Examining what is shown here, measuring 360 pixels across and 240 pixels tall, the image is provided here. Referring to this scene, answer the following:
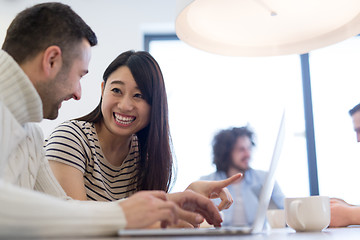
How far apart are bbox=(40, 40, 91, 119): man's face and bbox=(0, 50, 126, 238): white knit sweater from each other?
0.24 ft

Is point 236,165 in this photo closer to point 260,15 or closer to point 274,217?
point 274,217

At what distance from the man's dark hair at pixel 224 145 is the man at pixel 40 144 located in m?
1.92

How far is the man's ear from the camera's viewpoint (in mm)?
994

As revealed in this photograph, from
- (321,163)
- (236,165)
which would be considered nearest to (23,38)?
(236,165)

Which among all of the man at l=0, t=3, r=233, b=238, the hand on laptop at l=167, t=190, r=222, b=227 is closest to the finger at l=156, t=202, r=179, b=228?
the man at l=0, t=3, r=233, b=238

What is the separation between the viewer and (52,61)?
102 centimetres

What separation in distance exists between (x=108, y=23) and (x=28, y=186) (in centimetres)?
239

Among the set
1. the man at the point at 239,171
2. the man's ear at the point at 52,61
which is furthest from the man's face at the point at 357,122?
the man's ear at the point at 52,61

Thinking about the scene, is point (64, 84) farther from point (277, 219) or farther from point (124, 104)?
point (277, 219)

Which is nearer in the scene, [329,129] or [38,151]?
[38,151]

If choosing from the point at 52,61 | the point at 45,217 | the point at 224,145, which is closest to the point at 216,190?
the point at 52,61

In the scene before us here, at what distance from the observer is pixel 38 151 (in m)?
1.06

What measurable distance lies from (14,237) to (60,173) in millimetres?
785

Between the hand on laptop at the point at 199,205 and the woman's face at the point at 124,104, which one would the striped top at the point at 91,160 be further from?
the hand on laptop at the point at 199,205
